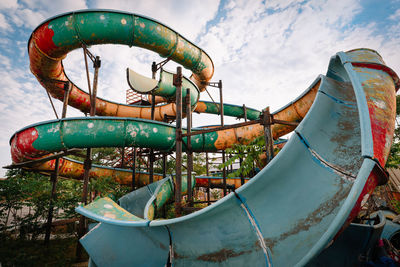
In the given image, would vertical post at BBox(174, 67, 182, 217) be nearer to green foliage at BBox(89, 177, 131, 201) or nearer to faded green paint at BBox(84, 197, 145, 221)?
faded green paint at BBox(84, 197, 145, 221)

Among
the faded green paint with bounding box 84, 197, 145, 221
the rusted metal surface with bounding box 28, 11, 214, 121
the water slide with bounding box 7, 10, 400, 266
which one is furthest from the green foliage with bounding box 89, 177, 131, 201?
the water slide with bounding box 7, 10, 400, 266

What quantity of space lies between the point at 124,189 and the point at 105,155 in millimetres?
6851

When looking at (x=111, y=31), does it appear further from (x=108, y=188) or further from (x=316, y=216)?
(x=316, y=216)

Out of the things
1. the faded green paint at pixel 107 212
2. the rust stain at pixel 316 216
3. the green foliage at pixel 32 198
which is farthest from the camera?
the green foliage at pixel 32 198

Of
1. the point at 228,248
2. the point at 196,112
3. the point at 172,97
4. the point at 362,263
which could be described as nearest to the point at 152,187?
the point at 172,97

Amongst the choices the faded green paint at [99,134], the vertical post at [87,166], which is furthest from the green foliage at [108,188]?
the faded green paint at [99,134]

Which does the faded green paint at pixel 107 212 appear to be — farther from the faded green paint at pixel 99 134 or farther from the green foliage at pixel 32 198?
the green foliage at pixel 32 198

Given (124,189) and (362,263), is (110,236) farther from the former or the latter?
(124,189)

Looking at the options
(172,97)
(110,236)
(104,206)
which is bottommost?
(110,236)

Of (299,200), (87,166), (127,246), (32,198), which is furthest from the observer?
(32,198)

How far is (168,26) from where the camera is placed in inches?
249

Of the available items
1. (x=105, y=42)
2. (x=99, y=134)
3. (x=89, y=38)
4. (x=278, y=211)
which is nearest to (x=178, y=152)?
(x=99, y=134)

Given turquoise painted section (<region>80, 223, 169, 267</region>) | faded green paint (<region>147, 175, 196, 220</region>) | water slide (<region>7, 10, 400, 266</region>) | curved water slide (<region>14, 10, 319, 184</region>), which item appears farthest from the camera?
curved water slide (<region>14, 10, 319, 184</region>)

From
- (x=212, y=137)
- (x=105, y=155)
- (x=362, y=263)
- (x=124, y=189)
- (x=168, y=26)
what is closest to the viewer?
(x=362, y=263)
